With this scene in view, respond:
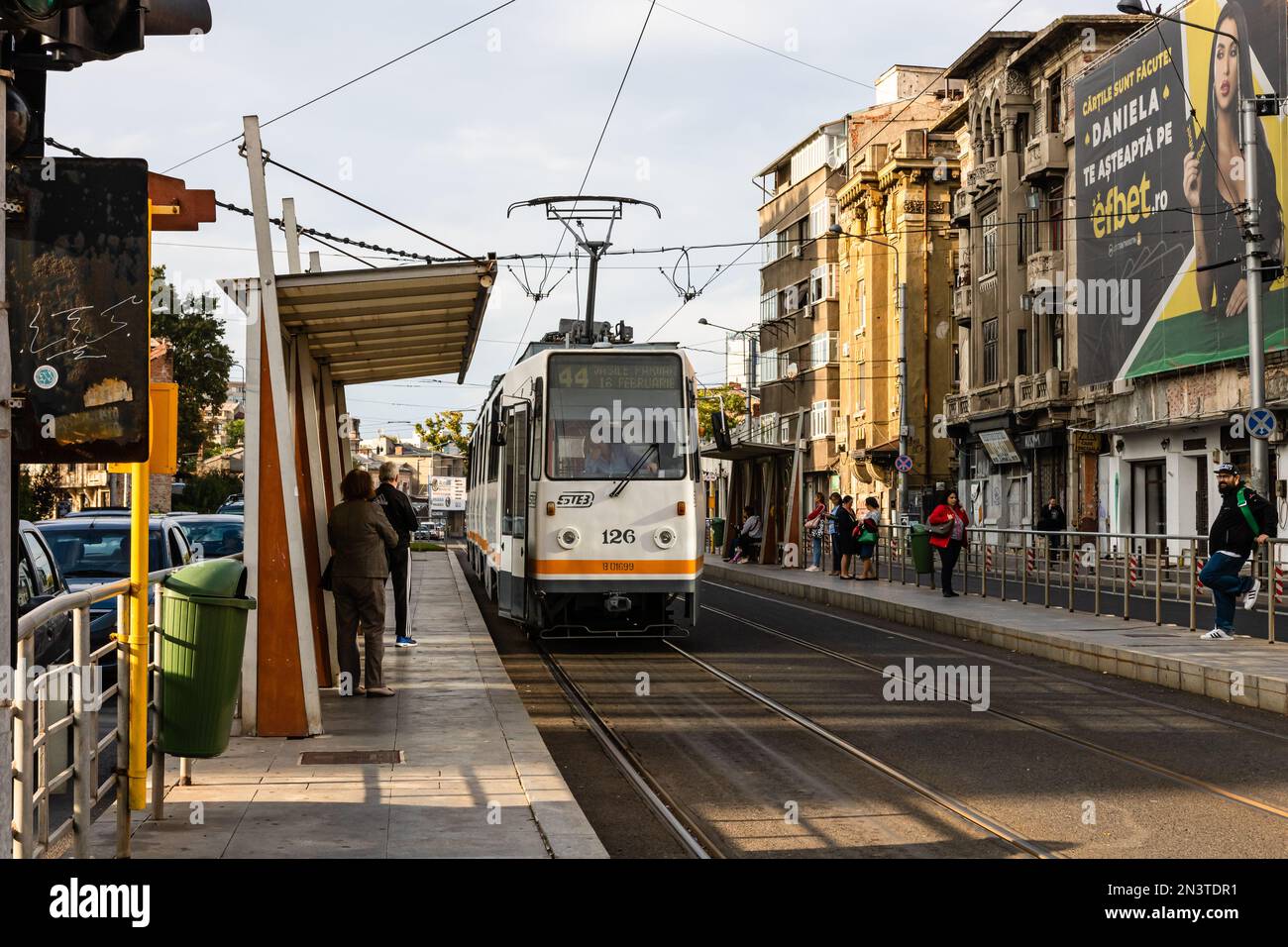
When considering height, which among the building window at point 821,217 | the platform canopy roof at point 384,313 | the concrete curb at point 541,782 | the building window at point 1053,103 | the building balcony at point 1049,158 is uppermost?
the building window at point 821,217

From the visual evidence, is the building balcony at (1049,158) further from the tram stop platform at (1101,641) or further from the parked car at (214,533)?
the parked car at (214,533)

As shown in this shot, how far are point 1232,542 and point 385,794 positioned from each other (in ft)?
37.5

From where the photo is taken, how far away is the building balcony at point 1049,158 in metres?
43.3

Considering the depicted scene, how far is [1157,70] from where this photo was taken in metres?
35.8

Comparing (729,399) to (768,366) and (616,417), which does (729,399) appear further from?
(616,417)

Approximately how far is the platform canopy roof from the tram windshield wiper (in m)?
2.19

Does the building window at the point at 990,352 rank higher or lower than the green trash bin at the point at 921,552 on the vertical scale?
higher

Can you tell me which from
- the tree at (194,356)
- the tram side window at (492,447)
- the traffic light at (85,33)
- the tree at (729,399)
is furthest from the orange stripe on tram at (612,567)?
the tree at (729,399)

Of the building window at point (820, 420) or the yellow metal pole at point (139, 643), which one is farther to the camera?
the building window at point (820, 420)

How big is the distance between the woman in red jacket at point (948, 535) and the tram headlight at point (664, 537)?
27.6ft

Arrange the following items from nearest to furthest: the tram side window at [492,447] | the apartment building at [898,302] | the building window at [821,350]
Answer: the tram side window at [492,447]
the apartment building at [898,302]
the building window at [821,350]

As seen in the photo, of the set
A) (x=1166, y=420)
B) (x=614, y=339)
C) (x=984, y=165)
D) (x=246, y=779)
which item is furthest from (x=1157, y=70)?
(x=246, y=779)

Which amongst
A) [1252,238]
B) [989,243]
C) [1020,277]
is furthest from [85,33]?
[989,243]
